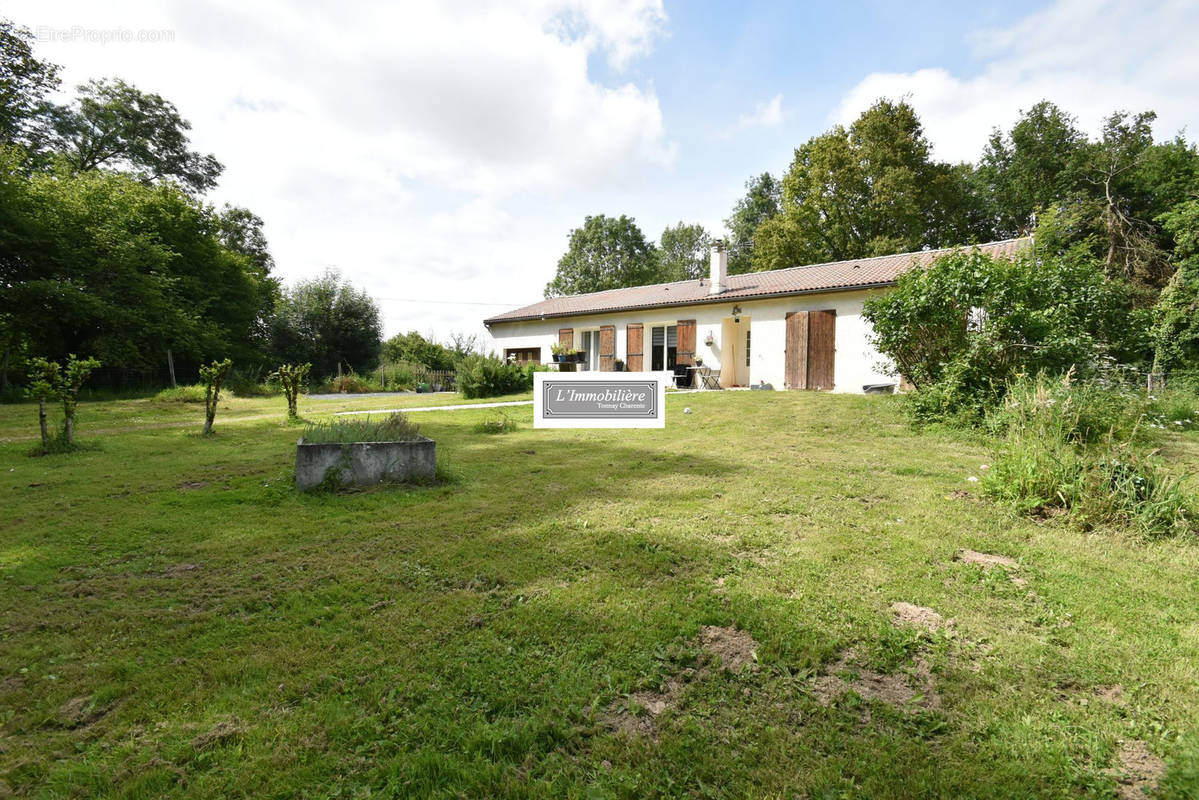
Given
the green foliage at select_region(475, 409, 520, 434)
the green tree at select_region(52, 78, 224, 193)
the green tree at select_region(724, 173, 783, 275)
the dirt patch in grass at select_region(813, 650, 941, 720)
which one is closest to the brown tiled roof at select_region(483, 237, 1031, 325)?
the green foliage at select_region(475, 409, 520, 434)

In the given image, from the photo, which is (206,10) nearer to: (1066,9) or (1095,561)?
(1095,561)

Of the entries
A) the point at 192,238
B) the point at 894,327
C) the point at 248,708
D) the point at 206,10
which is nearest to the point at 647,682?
the point at 248,708

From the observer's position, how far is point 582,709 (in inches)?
76.5

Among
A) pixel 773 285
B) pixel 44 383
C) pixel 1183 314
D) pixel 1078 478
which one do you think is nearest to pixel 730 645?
pixel 1078 478

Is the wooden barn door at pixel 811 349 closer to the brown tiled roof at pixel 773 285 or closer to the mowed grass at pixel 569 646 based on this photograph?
the brown tiled roof at pixel 773 285

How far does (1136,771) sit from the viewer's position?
1648 mm

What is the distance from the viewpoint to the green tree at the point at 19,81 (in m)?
17.2

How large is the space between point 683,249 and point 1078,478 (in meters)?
41.8

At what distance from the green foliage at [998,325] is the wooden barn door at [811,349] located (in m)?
4.98

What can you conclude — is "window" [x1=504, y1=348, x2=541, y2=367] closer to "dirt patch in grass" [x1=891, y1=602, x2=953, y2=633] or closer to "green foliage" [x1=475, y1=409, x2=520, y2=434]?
"green foliage" [x1=475, y1=409, x2=520, y2=434]

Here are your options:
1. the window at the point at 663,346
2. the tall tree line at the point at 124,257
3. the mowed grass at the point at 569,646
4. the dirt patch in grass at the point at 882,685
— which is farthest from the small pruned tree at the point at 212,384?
the window at the point at 663,346

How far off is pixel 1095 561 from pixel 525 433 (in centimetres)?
705

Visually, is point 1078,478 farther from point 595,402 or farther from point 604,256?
point 604,256

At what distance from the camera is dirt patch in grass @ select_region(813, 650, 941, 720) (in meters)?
2.01
